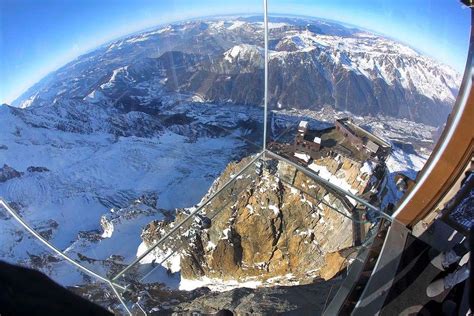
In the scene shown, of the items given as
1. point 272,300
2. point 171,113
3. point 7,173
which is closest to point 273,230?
point 272,300

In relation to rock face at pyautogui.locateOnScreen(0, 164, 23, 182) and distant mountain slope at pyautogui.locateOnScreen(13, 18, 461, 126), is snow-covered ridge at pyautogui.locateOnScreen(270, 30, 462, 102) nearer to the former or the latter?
distant mountain slope at pyautogui.locateOnScreen(13, 18, 461, 126)

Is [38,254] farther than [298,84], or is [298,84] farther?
[298,84]

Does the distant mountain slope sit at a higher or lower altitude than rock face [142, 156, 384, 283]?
higher

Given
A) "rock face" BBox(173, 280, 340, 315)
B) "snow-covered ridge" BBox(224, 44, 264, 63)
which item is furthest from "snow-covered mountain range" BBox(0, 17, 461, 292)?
"rock face" BBox(173, 280, 340, 315)

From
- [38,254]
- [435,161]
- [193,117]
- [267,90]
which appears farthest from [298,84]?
[38,254]

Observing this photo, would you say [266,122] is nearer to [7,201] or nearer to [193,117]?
[193,117]

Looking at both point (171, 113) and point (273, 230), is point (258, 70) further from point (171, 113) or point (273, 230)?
point (273, 230)

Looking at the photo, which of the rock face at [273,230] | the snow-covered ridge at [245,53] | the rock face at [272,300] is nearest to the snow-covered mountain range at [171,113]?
the snow-covered ridge at [245,53]
